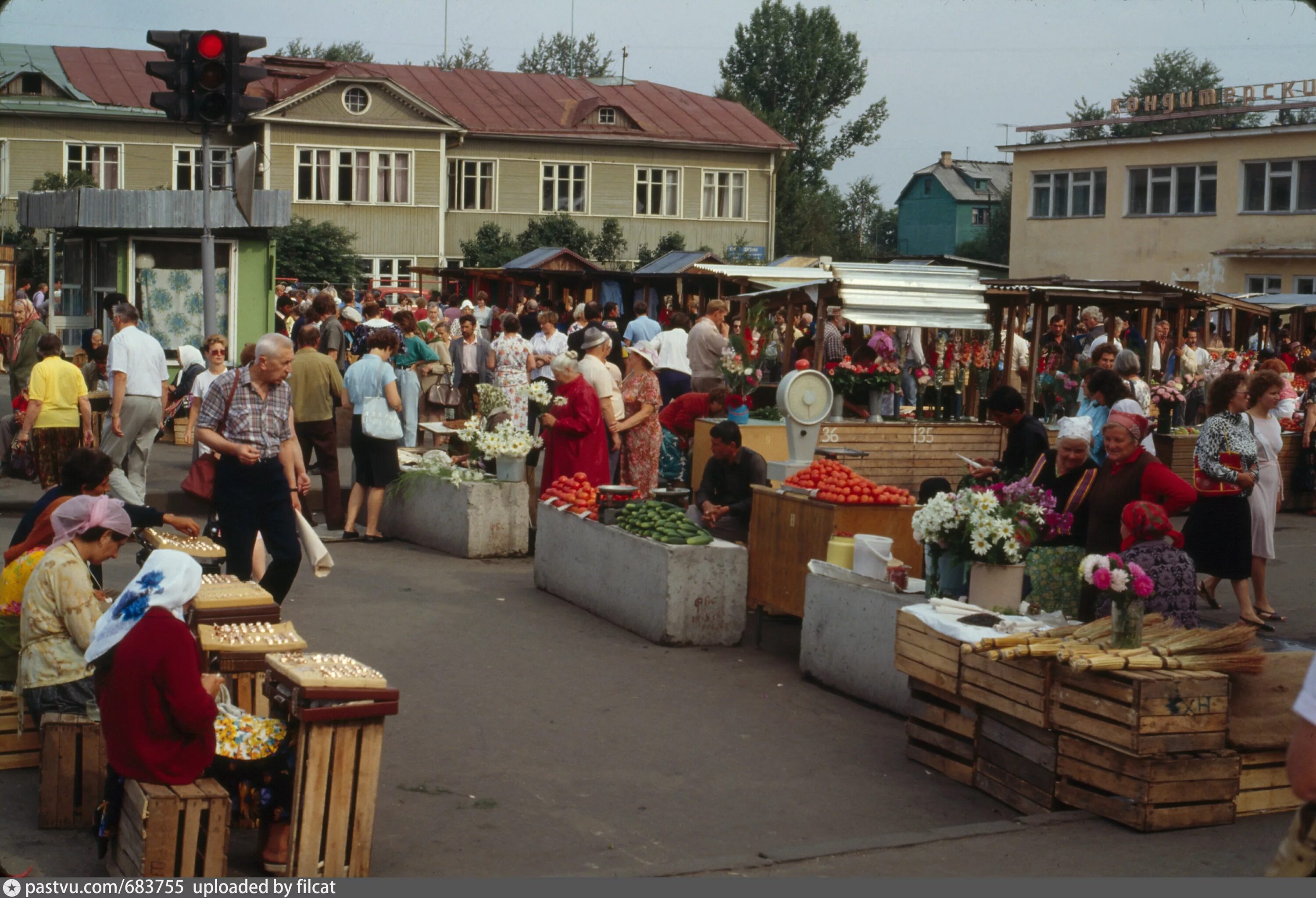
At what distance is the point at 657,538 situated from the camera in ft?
31.7

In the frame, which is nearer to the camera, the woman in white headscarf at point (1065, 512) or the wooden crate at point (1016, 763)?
the wooden crate at point (1016, 763)

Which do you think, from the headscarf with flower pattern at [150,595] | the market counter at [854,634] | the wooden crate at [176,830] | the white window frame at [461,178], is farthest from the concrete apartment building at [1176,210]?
the wooden crate at [176,830]

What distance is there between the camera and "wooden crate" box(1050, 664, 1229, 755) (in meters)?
5.97

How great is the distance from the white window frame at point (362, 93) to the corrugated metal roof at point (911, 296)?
35291 millimetres

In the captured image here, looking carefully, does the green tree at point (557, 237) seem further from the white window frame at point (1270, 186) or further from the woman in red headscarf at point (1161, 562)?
the woman in red headscarf at point (1161, 562)

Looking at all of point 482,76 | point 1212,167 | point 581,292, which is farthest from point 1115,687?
point 482,76

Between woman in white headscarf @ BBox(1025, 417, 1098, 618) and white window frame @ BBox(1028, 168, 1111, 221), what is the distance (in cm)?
3946

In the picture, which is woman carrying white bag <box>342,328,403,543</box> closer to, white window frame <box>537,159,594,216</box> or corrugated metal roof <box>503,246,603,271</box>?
corrugated metal roof <box>503,246,603,271</box>

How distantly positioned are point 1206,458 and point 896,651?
12.5 ft

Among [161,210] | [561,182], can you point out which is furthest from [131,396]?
[561,182]

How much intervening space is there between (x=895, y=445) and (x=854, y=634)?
808 cm

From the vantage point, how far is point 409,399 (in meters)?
15.2

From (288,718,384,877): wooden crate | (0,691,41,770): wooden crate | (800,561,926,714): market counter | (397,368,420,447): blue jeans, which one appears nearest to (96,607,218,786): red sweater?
(288,718,384,877): wooden crate

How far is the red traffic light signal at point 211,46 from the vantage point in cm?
1146
